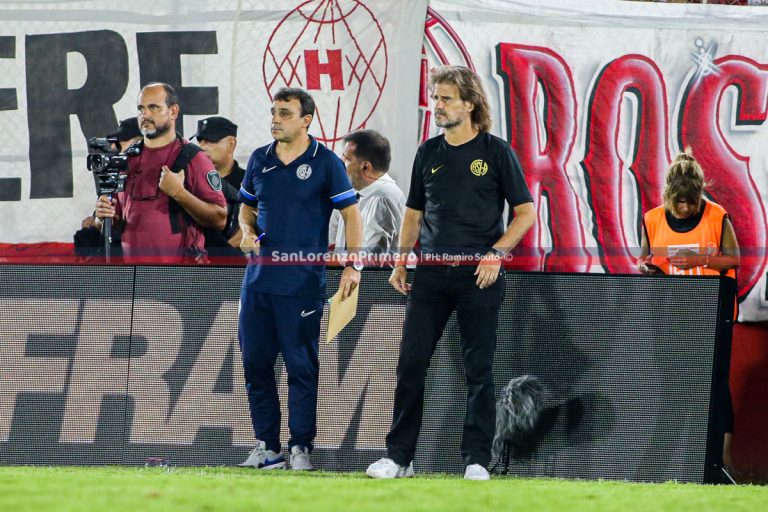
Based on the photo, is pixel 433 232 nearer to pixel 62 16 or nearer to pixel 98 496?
pixel 98 496

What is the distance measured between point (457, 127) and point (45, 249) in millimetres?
3648

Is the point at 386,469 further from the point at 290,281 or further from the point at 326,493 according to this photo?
the point at 290,281

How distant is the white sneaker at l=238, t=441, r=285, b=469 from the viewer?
18.9ft

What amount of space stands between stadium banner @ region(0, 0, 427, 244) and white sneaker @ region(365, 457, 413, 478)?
2.63 metres

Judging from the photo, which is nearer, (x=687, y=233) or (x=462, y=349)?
(x=462, y=349)

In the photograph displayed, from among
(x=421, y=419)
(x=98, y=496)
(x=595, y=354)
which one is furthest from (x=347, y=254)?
(x=98, y=496)

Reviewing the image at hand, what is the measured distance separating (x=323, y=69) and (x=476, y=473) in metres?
3.47

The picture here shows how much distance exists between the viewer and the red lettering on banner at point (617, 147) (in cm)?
777

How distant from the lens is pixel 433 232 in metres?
5.52

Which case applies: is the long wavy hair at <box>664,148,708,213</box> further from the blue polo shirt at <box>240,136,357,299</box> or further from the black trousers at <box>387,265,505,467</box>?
the blue polo shirt at <box>240,136,357,299</box>

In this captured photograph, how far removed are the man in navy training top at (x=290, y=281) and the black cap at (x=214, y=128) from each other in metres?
1.87

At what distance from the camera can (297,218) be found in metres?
5.82

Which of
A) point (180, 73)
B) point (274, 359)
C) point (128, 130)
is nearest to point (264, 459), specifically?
point (274, 359)

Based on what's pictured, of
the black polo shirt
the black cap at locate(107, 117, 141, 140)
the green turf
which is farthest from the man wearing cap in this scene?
the green turf
